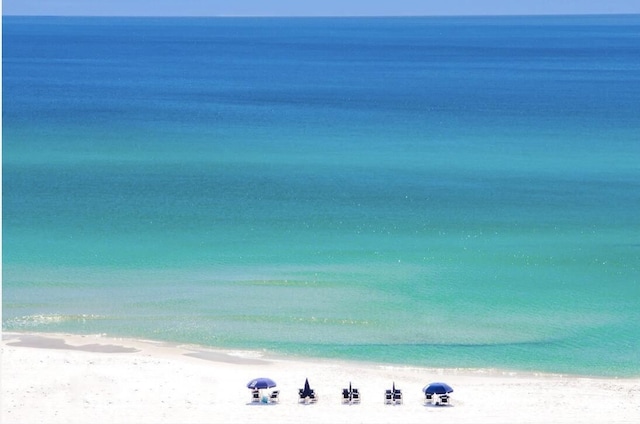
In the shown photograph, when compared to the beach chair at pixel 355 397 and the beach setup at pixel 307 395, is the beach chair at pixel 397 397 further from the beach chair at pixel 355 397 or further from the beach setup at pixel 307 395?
the beach setup at pixel 307 395

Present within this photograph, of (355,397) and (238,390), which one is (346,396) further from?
(238,390)

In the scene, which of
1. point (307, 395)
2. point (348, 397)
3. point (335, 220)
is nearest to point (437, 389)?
point (348, 397)

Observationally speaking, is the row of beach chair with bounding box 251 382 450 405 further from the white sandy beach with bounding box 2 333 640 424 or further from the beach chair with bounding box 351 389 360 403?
the white sandy beach with bounding box 2 333 640 424

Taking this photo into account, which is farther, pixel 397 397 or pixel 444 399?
pixel 397 397

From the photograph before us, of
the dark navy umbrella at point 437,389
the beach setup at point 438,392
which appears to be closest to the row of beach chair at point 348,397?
the beach setup at point 438,392

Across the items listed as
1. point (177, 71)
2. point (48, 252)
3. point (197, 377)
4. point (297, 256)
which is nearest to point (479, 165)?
point (297, 256)

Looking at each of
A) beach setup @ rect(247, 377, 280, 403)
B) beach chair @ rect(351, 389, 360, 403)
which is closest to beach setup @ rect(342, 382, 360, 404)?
beach chair @ rect(351, 389, 360, 403)

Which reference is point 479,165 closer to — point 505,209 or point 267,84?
point 505,209
